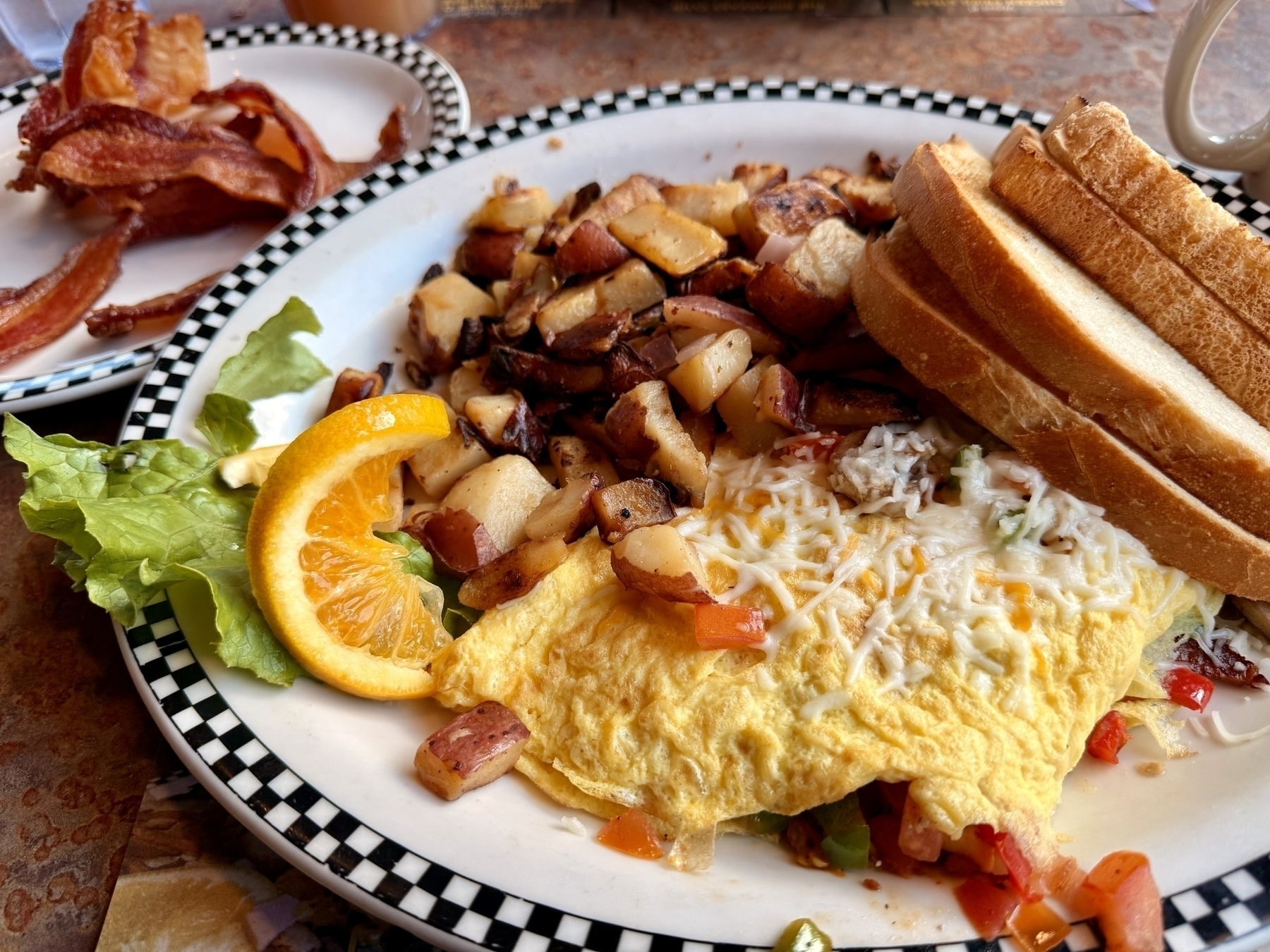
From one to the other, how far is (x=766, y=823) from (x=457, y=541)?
3.21ft

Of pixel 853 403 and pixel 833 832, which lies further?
pixel 853 403

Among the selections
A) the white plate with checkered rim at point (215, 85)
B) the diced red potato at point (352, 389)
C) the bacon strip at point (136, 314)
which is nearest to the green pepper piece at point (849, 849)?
the diced red potato at point (352, 389)

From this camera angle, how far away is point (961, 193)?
2.20 metres

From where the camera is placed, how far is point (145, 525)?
2102 mm

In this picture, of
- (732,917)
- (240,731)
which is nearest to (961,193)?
(732,917)

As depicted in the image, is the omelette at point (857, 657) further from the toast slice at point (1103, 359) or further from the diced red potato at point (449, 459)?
the diced red potato at point (449, 459)

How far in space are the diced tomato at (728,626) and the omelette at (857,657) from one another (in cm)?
3

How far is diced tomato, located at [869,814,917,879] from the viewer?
5.85 ft

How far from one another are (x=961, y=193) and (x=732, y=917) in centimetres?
167

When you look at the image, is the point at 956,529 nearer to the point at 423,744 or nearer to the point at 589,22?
the point at 423,744

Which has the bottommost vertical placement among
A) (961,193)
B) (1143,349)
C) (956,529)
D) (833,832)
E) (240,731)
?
(240,731)

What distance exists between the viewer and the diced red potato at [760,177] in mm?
3057

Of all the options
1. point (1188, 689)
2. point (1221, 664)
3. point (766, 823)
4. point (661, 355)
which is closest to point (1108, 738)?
point (1188, 689)

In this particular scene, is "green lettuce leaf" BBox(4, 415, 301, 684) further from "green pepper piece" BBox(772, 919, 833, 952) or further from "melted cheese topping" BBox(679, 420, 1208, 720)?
"green pepper piece" BBox(772, 919, 833, 952)
